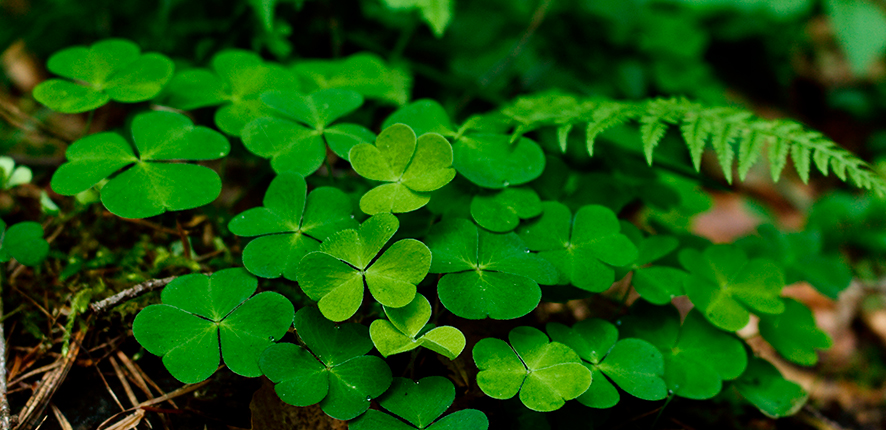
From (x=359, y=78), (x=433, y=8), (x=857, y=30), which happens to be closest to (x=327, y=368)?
(x=359, y=78)

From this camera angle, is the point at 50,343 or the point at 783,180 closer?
the point at 50,343

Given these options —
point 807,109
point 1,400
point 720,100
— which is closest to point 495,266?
point 1,400

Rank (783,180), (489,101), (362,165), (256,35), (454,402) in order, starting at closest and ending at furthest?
(454,402) → (362,165) → (256,35) → (489,101) → (783,180)

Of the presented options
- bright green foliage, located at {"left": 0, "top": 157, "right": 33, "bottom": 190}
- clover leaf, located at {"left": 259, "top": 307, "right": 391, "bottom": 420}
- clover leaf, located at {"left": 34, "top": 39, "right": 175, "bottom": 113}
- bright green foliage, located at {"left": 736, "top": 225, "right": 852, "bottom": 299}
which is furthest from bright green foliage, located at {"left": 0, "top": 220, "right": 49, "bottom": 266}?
bright green foliage, located at {"left": 736, "top": 225, "right": 852, "bottom": 299}

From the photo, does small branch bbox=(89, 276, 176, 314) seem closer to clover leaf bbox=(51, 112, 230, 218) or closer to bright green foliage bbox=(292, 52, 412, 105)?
clover leaf bbox=(51, 112, 230, 218)

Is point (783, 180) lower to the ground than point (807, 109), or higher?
lower

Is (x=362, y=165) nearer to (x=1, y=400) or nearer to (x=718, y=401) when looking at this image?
(x=1, y=400)

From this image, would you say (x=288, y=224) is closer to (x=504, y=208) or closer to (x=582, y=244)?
(x=504, y=208)
